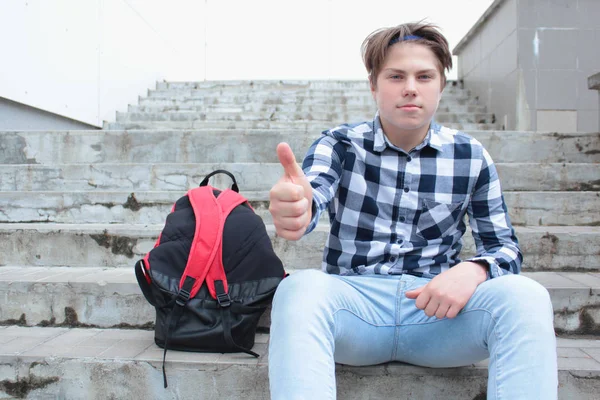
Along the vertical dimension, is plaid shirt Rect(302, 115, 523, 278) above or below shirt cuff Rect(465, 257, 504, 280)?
above

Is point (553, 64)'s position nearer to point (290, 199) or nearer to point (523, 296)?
point (523, 296)

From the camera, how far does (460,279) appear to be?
1.13 metres

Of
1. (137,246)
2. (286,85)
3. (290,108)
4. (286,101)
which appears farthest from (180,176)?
(286,85)

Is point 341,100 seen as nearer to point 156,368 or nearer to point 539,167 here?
point 539,167

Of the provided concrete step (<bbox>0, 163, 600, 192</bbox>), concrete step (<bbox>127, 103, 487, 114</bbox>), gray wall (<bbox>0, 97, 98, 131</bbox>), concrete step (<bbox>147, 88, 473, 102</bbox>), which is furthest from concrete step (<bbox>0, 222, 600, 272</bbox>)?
concrete step (<bbox>147, 88, 473, 102</bbox>)

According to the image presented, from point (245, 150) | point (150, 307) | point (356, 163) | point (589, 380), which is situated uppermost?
point (245, 150)

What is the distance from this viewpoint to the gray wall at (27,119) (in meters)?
3.70

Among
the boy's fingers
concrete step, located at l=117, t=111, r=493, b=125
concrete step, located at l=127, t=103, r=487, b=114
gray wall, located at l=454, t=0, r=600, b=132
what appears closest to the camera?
the boy's fingers

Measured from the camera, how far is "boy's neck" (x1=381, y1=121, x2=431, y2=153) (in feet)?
4.32

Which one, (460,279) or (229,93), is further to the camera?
(229,93)

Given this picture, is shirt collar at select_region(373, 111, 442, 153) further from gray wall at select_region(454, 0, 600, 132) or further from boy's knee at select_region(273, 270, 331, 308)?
gray wall at select_region(454, 0, 600, 132)

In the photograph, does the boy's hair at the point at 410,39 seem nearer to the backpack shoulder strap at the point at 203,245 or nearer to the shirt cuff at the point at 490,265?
the shirt cuff at the point at 490,265

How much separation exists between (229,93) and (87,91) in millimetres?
Answer: 1570

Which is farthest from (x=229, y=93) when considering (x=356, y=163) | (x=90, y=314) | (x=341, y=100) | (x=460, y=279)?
(x=460, y=279)
